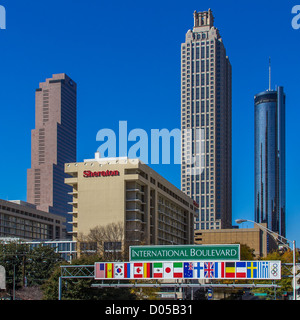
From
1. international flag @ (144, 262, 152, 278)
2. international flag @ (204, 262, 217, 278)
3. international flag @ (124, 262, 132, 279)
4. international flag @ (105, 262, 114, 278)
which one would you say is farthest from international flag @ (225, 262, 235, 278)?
international flag @ (105, 262, 114, 278)

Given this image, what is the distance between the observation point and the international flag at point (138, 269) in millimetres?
48250

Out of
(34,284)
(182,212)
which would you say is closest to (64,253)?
(182,212)

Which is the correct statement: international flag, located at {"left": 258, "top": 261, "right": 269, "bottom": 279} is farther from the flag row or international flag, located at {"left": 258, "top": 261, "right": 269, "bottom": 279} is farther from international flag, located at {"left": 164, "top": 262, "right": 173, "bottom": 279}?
international flag, located at {"left": 164, "top": 262, "right": 173, "bottom": 279}

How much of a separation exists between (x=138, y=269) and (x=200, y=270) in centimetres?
567

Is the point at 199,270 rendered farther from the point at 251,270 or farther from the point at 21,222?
the point at 21,222

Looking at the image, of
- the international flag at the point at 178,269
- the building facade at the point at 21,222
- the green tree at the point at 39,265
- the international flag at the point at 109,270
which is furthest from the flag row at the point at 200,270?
the building facade at the point at 21,222

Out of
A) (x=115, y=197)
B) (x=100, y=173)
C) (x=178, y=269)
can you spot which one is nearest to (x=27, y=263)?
(x=115, y=197)

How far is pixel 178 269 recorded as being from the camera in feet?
155

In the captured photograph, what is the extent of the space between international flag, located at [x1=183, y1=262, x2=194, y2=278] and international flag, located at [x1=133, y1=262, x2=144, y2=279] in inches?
156

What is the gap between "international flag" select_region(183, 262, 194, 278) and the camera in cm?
4675

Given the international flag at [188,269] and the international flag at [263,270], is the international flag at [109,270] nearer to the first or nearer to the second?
the international flag at [188,269]
